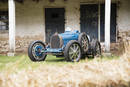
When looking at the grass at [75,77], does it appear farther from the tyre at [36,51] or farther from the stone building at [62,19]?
the stone building at [62,19]

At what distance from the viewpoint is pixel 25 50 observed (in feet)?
45.8

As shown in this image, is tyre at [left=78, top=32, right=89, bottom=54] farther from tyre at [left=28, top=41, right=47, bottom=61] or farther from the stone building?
the stone building

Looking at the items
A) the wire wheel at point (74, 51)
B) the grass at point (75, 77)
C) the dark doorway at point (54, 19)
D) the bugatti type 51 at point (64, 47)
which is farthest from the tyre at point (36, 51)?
the grass at point (75, 77)

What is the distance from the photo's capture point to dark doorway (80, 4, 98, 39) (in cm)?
1348

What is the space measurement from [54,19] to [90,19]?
2.21 metres

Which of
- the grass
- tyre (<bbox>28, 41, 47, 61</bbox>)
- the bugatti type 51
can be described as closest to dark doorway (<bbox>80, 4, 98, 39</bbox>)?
the bugatti type 51

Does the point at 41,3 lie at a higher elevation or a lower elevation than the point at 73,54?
higher

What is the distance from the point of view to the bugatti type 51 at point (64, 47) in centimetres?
797

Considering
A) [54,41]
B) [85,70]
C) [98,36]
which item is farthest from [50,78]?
[98,36]

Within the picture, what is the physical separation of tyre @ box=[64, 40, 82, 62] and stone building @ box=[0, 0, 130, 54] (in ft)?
17.6

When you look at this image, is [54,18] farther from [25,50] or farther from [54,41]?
[54,41]

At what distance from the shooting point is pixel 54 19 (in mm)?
13789

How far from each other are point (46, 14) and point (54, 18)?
553 mm

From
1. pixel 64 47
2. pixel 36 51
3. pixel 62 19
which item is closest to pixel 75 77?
pixel 64 47
